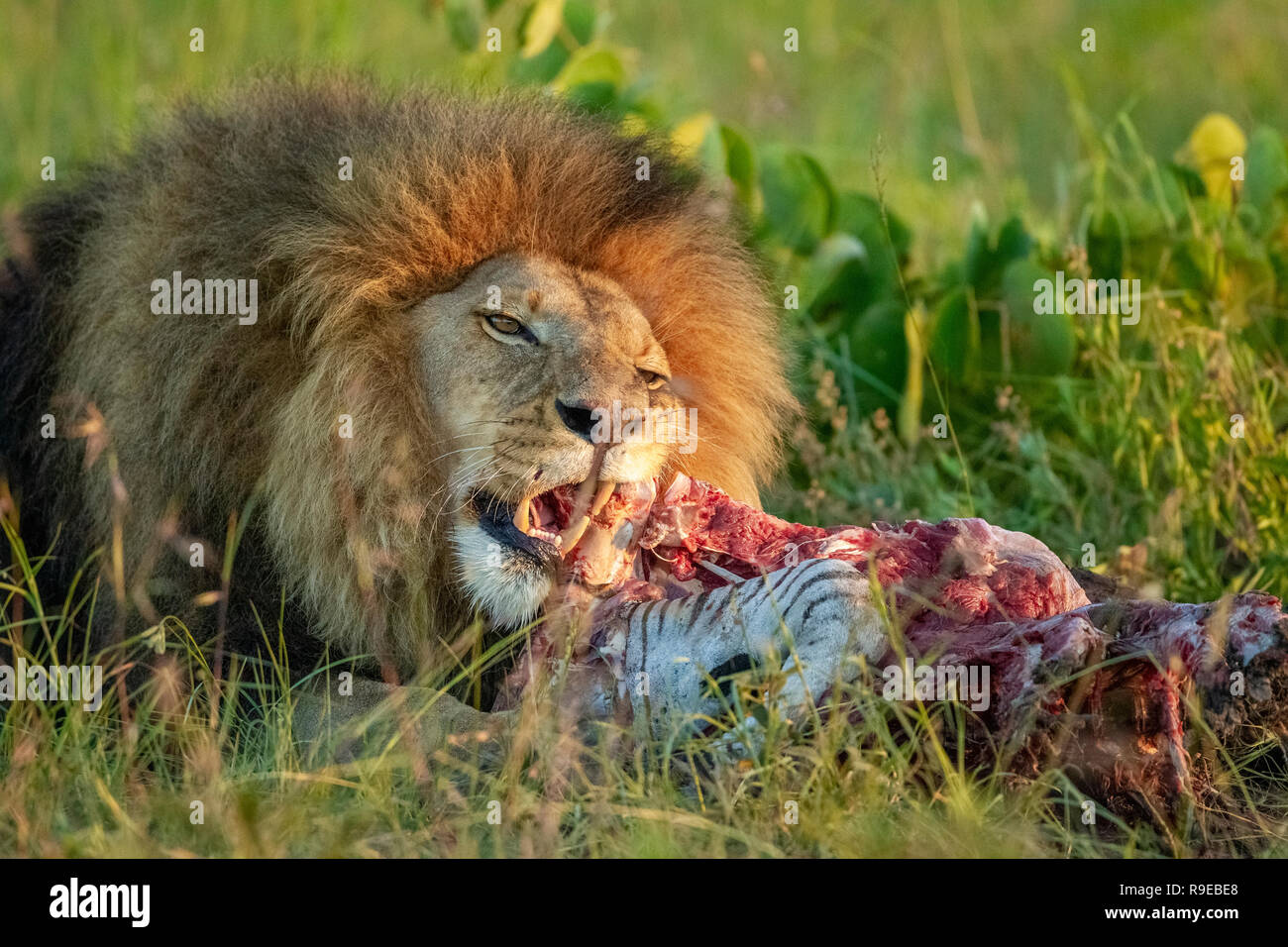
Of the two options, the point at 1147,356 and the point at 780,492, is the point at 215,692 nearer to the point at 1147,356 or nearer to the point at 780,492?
the point at 780,492

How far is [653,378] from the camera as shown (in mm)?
3473

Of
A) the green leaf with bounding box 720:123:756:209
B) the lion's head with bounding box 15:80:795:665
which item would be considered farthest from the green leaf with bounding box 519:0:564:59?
the lion's head with bounding box 15:80:795:665

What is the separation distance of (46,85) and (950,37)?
5.49 meters

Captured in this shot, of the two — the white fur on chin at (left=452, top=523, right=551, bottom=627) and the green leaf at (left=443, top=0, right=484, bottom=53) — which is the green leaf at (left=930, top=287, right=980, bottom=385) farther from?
the white fur on chin at (left=452, top=523, right=551, bottom=627)

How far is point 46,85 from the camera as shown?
27.0 feet

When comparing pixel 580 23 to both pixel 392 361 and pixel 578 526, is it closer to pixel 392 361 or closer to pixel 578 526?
pixel 392 361

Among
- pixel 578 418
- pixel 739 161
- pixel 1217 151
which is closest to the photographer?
pixel 578 418

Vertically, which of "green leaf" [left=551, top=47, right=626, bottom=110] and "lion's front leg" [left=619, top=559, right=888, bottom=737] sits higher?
"green leaf" [left=551, top=47, right=626, bottom=110]

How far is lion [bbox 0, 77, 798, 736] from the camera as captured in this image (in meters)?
3.34

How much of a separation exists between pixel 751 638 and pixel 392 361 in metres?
0.94

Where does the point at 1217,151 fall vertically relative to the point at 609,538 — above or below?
above

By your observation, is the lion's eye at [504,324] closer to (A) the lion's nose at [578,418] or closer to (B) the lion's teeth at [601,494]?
(A) the lion's nose at [578,418]

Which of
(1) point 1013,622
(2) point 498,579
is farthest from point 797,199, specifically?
(1) point 1013,622

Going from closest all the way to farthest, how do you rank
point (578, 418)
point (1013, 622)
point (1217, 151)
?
point (1013, 622) < point (578, 418) < point (1217, 151)
